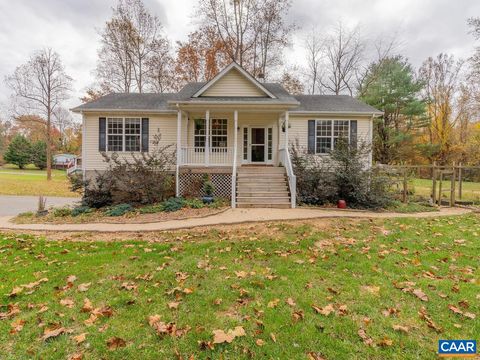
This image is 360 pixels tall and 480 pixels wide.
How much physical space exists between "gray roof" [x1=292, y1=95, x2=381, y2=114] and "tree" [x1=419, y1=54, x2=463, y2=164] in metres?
18.7

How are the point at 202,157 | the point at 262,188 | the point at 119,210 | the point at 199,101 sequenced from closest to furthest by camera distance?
the point at 119,210 < the point at 262,188 < the point at 199,101 < the point at 202,157

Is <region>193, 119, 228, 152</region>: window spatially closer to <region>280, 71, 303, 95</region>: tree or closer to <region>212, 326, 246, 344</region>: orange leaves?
<region>212, 326, 246, 344</region>: orange leaves

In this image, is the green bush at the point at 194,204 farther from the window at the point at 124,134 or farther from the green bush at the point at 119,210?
the window at the point at 124,134

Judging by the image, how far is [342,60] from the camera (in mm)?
26641

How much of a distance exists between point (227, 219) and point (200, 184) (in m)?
4.13

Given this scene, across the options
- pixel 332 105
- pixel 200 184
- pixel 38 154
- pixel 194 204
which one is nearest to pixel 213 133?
pixel 200 184

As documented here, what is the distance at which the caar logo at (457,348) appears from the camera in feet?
8.64

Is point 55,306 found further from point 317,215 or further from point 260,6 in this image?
point 260,6

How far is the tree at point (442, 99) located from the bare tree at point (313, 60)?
11816 millimetres

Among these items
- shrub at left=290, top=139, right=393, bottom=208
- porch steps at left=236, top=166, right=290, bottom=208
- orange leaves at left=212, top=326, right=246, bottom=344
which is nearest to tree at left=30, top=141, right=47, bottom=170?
porch steps at left=236, top=166, right=290, bottom=208

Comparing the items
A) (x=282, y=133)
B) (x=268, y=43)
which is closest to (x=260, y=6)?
(x=268, y=43)

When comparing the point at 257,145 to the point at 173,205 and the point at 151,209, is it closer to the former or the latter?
the point at 173,205

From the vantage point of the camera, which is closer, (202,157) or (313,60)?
(202,157)

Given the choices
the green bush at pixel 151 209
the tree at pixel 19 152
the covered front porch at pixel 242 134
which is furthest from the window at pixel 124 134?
the tree at pixel 19 152
